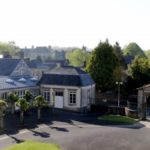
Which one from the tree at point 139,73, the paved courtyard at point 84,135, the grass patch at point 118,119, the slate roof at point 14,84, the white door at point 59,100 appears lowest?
the paved courtyard at point 84,135

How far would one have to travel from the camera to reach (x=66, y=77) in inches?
2238

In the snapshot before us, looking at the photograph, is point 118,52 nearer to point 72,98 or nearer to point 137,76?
point 137,76

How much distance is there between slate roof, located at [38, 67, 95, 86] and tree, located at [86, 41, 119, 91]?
9601 mm

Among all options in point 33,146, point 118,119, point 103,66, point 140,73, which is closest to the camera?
point 33,146

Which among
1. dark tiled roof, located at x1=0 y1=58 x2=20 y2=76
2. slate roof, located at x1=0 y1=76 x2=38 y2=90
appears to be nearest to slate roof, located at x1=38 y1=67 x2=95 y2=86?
slate roof, located at x1=0 y1=76 x2=38 y2=90

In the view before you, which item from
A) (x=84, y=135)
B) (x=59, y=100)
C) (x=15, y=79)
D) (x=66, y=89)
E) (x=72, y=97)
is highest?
(x=15, y=79)

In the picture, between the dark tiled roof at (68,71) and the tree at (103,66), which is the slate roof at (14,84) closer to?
the dark tiled roof at (68,71)

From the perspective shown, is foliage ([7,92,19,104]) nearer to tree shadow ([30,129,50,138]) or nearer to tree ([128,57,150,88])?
tree shadow ([30,129,50,138])

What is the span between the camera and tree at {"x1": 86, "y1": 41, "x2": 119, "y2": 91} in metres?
68.4

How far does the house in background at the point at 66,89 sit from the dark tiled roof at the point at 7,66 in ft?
20.8

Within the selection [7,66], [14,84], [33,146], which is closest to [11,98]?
[14,84]

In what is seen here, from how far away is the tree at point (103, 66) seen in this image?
2694 inches

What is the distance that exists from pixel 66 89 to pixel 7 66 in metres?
12.3

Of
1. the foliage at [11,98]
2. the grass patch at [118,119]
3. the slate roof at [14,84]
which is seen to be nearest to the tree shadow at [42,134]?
the foliage at [11,98]
